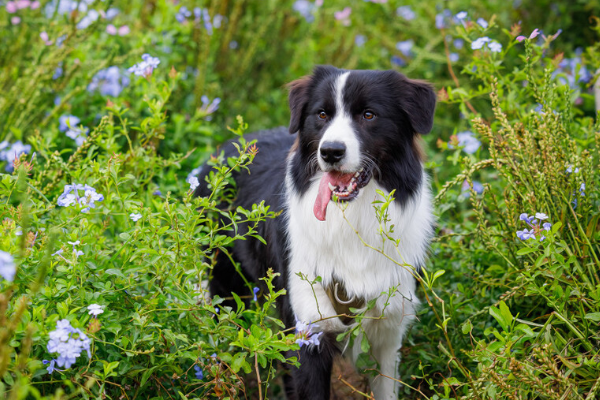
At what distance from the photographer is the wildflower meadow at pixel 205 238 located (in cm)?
214

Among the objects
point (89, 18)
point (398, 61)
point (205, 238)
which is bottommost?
point (398, 61)

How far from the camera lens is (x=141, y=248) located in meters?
2.25

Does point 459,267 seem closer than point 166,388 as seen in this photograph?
No

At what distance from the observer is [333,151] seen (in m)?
2.52

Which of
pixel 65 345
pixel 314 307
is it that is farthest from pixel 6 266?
pixel 314 307

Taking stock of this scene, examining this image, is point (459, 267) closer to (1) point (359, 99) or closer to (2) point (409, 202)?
(2) point (409, 202)

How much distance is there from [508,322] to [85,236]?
5.46 ft

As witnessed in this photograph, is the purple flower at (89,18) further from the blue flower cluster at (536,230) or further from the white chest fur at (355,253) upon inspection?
the blue flower cluster at (536,230)

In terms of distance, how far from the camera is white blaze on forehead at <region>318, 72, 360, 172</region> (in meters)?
2.55

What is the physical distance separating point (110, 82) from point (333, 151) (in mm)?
2677

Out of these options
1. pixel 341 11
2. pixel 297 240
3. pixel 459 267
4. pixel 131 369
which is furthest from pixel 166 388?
pixel 341 11

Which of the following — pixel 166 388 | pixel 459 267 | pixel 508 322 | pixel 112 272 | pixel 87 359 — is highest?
pixel 112 272

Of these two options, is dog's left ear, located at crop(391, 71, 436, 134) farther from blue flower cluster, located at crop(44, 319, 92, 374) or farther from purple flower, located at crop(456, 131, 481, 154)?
blue flower cluster, located at crop(44, 319, 92, 374)

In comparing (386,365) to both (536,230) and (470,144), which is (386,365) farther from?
(470,144)
